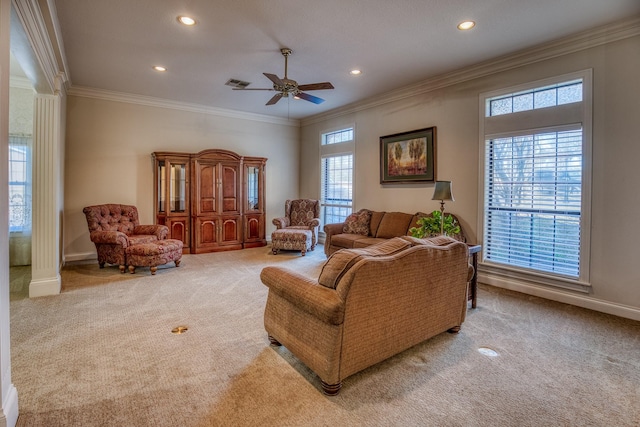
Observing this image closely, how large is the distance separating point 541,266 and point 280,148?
581cm

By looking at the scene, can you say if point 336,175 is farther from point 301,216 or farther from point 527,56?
point 527,56

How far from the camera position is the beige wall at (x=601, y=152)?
3344mm

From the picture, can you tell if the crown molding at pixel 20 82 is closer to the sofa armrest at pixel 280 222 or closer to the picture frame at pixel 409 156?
the sofa armrest at pixel 280 222

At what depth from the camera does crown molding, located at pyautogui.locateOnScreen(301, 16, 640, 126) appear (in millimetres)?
3374

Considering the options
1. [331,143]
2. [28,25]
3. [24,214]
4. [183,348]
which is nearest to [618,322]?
[183,348]

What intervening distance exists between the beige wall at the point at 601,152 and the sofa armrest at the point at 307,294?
10.8 feet

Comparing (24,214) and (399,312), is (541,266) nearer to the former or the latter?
(399,312)

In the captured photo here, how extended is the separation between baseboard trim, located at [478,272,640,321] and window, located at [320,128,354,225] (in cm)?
318

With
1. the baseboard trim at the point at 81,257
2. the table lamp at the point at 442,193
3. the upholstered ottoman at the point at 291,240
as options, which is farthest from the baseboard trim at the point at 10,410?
the upholstered ottoman at the point at 291,240

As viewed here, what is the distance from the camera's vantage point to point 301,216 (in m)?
7.18

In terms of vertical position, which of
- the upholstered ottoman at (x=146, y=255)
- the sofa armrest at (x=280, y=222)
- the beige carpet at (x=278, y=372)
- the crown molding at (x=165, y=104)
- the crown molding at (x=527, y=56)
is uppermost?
the crown molding at (x=165, y=104)

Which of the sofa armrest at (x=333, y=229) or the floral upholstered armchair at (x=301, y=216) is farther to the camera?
the floral upholstered armchair at (x=301, y=216)

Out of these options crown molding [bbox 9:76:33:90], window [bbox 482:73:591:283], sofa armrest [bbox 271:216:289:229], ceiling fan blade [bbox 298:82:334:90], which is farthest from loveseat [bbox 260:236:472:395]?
crown molding [bbox 9:76:33:90]

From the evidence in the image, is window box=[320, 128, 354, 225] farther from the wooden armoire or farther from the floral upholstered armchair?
the wooden armoire
